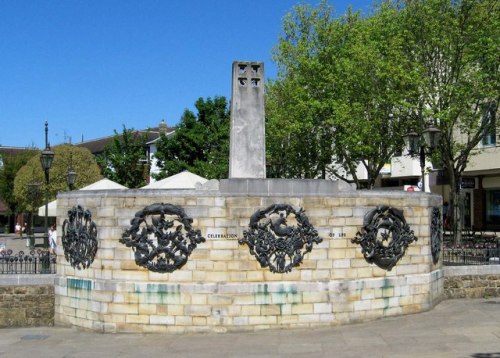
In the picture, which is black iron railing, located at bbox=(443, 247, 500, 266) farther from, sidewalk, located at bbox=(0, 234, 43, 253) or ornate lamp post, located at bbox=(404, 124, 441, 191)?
sidewalk, located at bbox=(0, 234, 43, 253)

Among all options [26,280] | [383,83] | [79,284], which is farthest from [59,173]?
[79,284]

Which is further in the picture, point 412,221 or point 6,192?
point 6,192

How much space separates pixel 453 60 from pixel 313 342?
1746cm

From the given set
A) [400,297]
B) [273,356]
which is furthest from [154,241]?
[400,297]

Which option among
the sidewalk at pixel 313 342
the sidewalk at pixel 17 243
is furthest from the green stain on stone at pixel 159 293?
the sidewalk at pixel 17 243

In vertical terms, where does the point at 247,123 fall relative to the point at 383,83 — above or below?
below

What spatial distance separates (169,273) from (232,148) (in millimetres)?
3400

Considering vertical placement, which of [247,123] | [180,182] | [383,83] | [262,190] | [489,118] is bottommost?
[262,190]

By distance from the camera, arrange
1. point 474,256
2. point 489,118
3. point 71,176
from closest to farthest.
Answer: point 474,256 < point 71,176 < point 489,118

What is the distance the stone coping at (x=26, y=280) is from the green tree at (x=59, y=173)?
33.7 m

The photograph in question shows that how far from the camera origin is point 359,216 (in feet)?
51.3

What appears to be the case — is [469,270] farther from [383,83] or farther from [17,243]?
[17,243]

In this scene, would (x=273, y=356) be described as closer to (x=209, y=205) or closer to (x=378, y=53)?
(x=209, y=205)

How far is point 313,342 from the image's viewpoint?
1361cm
